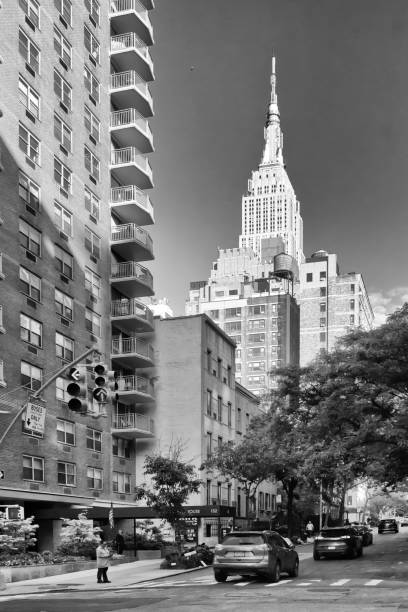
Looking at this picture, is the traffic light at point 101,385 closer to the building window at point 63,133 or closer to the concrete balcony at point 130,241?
the building window at point 63,133

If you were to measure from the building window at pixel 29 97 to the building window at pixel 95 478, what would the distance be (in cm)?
2279

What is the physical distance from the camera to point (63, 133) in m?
53.7

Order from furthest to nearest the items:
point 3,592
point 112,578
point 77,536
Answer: point 77,536, point 112,578, point 3,592

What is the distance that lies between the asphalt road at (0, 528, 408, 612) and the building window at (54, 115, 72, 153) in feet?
99.8

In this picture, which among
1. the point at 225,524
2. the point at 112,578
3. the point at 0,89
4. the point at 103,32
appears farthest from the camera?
the point at 225,524

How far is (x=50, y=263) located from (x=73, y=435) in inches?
428

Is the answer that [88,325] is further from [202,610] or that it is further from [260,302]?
[260,302]

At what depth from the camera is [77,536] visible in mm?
40156

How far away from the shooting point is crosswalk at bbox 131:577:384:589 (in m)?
27.5

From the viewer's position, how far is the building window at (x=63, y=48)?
53.8m

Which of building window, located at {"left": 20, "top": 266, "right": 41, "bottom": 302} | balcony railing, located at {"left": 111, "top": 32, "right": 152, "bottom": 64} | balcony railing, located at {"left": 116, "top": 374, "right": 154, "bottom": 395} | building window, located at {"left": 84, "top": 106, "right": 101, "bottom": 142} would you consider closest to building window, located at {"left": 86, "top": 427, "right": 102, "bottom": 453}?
balcony railing, located at {"left": 116, "top": 374, "right": 154, "bottom": 395}

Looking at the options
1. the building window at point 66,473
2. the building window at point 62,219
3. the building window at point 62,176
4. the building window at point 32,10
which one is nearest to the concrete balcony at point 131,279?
the building window at point 62,219

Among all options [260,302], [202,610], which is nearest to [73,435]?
[202,610]

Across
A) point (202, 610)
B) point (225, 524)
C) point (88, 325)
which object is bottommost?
point (225, 524)
